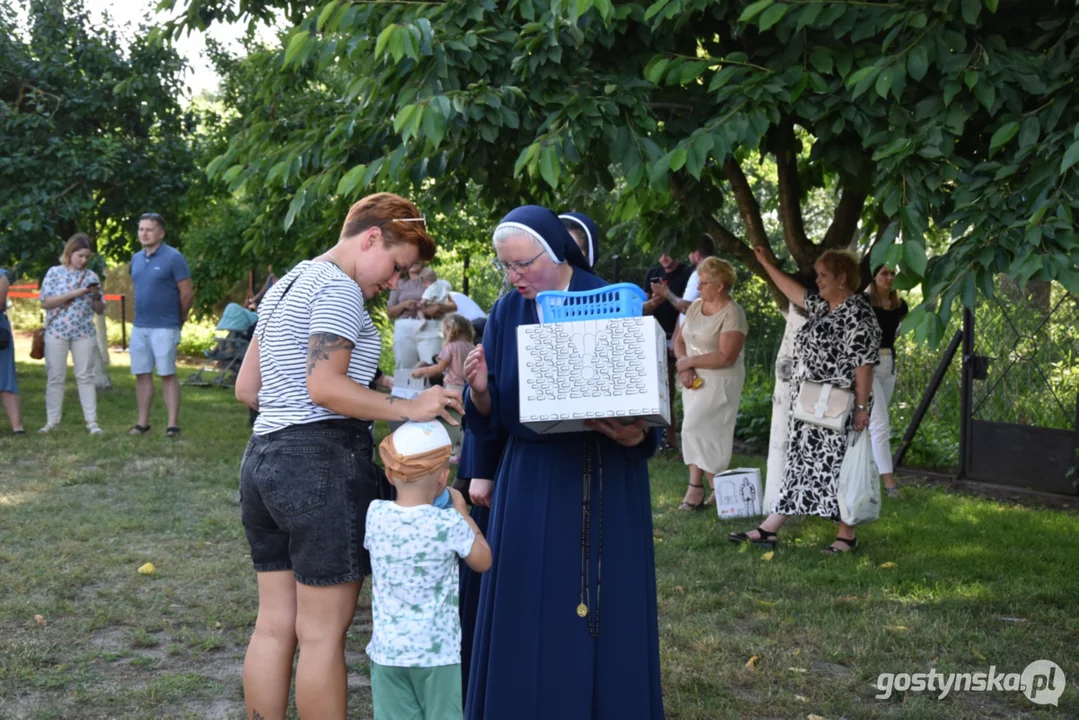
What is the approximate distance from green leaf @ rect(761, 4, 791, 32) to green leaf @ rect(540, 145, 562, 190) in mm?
1028

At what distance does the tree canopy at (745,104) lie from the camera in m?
4.29

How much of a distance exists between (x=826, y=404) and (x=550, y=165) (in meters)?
3.09

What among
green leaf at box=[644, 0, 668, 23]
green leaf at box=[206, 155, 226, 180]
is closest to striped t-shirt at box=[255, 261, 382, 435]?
green leaf at box=[644, 0, 668, 23]

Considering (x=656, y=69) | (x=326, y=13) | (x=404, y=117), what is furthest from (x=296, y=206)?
(x=656, y=69)

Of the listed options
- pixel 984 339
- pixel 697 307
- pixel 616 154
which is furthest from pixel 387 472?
pixel 984 339

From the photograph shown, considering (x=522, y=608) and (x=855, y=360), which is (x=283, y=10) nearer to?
(x=855, y=360)

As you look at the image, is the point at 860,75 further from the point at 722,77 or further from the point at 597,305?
the point at 597,305

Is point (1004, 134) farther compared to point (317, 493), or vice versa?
point (1004, 134)

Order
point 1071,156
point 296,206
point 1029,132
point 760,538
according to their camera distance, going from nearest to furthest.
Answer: point 1071,156
point 1029,132
point 296,206
point 760,538

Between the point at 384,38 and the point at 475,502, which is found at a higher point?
the point at 384,38

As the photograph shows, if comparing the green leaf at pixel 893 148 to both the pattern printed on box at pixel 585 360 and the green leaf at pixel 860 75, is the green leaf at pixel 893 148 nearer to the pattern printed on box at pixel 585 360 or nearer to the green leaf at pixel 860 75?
the green leaf at pixel 860 75

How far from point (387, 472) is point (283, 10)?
573 centimetres

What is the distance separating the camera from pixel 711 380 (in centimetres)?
858

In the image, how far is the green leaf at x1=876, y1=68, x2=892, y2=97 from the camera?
4.54m
